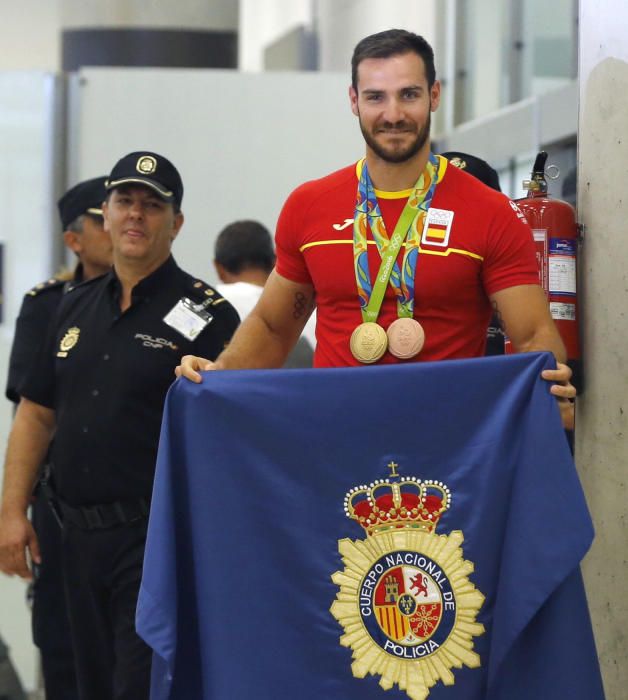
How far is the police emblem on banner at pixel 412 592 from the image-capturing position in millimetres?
2734

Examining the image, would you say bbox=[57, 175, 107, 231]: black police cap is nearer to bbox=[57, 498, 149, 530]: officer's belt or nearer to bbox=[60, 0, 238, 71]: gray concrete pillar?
bbox=[57, 498, 149, 530]: officer's belt

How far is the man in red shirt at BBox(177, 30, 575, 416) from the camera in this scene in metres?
2.83

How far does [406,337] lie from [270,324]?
0.39m

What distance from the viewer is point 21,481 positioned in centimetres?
403

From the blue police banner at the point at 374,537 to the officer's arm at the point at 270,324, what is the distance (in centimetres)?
26

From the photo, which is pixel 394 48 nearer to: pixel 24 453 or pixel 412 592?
pixel 412 592

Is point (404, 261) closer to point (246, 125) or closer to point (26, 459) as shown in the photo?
point (26, 459)

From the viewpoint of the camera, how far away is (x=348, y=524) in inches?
109

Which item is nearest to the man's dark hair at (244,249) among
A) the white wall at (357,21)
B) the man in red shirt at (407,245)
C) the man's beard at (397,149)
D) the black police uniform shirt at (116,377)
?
the black police uniform shirt at (116,377)

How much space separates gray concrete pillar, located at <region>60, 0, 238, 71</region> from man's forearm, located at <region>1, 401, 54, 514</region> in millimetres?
8235

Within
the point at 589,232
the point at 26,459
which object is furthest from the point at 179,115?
the point at 589,232

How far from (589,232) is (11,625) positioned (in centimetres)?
394

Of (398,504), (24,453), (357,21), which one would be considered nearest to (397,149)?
(398,504)

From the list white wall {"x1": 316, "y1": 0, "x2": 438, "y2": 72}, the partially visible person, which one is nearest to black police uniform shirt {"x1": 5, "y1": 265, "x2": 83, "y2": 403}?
the partially visible person
